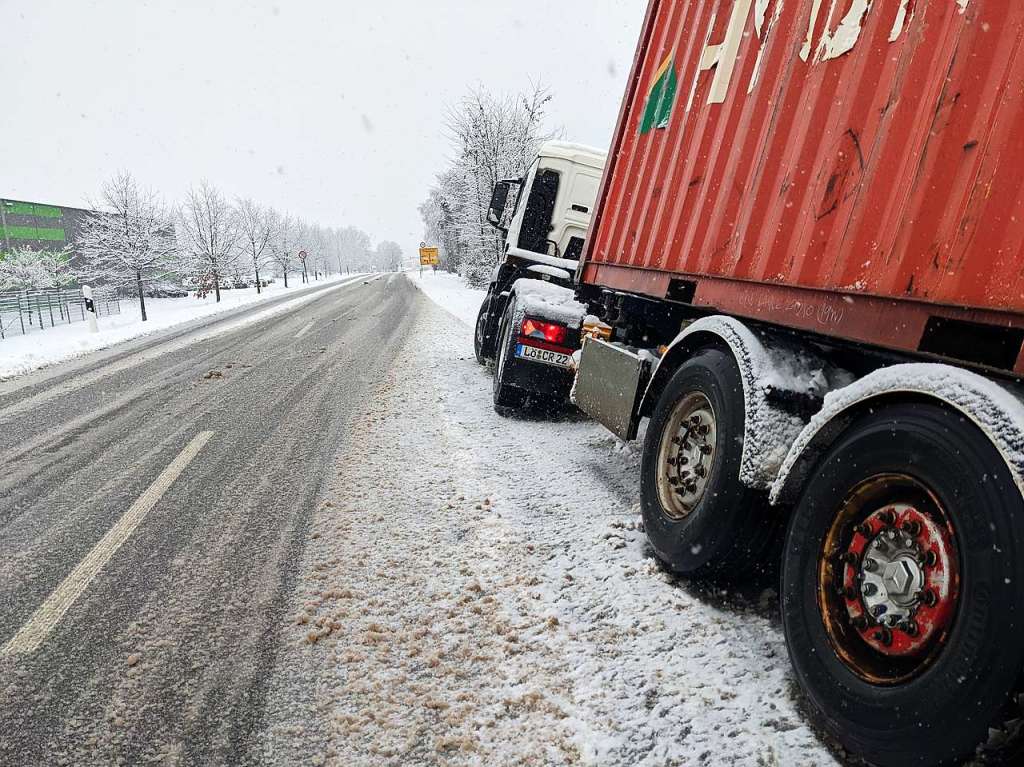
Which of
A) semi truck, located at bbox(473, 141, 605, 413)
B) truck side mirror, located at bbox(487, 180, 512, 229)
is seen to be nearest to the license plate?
semi truck, located at bbox(473, 141, 605, 413)

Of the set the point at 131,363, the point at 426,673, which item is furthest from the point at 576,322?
the point at 131,363

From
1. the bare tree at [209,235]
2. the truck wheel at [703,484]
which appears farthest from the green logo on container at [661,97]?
the bare tree at [209,235]

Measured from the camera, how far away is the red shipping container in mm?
1749

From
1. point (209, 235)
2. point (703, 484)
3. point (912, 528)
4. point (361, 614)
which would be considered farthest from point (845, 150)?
point (209, 235)

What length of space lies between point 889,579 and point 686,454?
4.71 ft

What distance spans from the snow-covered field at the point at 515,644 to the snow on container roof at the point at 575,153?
4835mm

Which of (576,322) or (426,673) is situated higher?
(576,322)

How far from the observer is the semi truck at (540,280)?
580 centimetres

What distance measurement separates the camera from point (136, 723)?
82.7 inches

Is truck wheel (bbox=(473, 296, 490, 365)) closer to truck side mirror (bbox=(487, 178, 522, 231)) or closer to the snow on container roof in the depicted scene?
truck side mirror (bbox=(487, 178, 522, 231))

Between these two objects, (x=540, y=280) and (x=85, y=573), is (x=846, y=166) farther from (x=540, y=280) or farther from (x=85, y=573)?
(x=540, y=280)

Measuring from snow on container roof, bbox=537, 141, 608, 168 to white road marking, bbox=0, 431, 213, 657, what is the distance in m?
5.76

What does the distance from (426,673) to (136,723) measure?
1.08 metres

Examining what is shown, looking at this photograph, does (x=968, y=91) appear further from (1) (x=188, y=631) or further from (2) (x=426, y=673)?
(1) (x=188, y=631)
